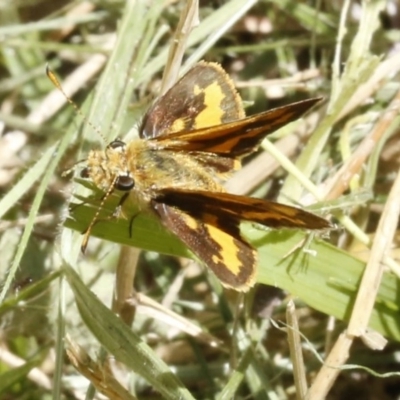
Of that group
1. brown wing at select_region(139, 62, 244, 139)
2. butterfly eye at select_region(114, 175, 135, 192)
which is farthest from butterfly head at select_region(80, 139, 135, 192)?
brown wing at select_region(139, 62, 244, 139)

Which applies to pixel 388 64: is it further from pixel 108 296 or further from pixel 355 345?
pixel 108 296

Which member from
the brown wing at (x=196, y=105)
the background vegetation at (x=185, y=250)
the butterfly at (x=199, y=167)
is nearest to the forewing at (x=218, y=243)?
the butterfly at (x=199, y=167)

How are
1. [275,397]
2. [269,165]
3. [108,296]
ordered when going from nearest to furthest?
[275,397] < [108,296] < [269,165]

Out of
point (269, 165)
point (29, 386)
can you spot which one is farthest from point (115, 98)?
point (29, 386)

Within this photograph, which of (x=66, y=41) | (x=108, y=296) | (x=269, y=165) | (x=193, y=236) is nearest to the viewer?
(x=193, y=236)

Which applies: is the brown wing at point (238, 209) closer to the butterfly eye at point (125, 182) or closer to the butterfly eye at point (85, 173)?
the butterfly eye at point (125, 182)

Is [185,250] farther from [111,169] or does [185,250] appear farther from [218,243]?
[111,169]

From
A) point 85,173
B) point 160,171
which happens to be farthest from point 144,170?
point 85,173
